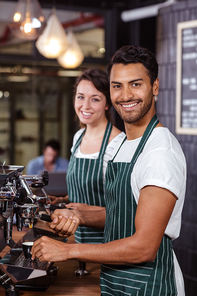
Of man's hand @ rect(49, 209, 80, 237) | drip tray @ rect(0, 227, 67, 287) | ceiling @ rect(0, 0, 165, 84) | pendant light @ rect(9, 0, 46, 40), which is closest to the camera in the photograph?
drip tray @ rect(0, 227, 67, 287)

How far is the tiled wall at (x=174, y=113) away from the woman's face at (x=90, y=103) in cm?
163

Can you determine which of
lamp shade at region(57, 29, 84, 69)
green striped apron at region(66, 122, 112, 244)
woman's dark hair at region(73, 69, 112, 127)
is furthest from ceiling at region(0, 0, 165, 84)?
green striped apron at region(66, 122, 112, 244)

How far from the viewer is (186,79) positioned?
3.68 m

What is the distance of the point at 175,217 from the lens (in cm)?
126

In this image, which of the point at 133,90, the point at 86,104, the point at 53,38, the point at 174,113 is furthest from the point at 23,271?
the point at 174,113

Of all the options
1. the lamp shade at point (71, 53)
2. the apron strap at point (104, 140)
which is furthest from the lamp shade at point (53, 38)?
the apron strap at point (104, 140)

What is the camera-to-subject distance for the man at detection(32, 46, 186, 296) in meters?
1.12

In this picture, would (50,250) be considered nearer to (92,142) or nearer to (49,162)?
(92,142)

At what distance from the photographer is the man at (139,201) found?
1118 mm

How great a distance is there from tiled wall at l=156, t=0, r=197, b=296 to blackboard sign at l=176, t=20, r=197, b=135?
0.25 feet

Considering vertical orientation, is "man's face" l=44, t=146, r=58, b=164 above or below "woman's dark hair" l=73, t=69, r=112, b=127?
below

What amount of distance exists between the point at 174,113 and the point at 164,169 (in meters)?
2.79

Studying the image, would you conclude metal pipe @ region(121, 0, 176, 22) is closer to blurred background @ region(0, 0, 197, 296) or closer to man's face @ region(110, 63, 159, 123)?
blurred background @ region(0, 0, 197, 296)

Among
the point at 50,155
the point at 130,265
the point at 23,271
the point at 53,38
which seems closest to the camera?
the point at 130,265
